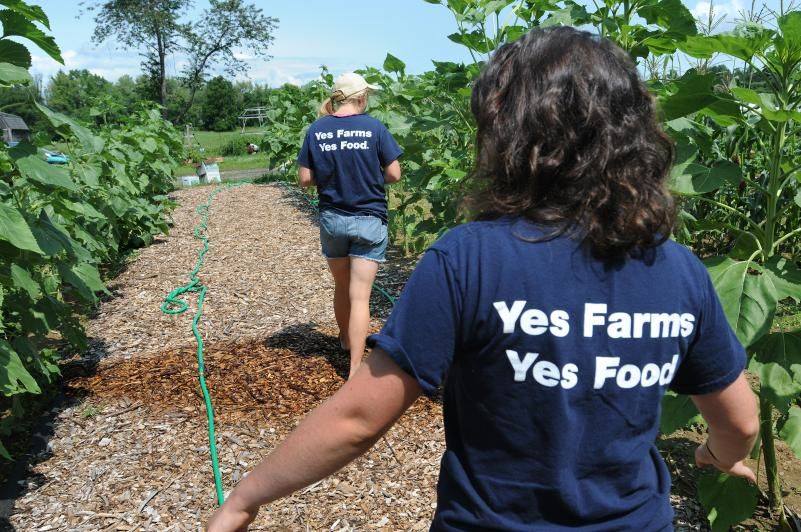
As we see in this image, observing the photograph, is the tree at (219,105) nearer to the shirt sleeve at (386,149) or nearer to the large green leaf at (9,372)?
the shirt sleeve at (386,149)

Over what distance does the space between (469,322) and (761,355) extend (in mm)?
1954

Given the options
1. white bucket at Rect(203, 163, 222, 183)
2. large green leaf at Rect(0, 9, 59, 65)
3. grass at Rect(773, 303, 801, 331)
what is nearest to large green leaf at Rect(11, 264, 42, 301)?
large green leaf at Rect(0, 9, 59, 65)

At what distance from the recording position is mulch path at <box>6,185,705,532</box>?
Result: 3428 mm

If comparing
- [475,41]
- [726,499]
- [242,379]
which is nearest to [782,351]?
[726,499]

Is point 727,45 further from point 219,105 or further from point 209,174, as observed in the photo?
point 219,105

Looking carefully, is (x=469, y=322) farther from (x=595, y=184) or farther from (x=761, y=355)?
(x=761, y=355)

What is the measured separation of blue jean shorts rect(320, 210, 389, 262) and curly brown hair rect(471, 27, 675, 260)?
3.14 metres

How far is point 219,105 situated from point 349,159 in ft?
192

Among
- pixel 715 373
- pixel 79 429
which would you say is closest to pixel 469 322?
pixel 715 373

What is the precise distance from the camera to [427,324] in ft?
3.83

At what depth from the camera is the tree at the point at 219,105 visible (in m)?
58.4

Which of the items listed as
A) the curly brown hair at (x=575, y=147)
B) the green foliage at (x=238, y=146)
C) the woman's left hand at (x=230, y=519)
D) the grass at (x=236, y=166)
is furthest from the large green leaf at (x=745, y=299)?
the green foliage at (x=238, y=146)

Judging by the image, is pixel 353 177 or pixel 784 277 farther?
pixel 353 177

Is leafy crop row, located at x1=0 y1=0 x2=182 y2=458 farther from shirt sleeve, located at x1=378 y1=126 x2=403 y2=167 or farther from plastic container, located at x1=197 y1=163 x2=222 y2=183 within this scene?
plastic container, located at x1=197 y1=163 x2=222 y2=183
